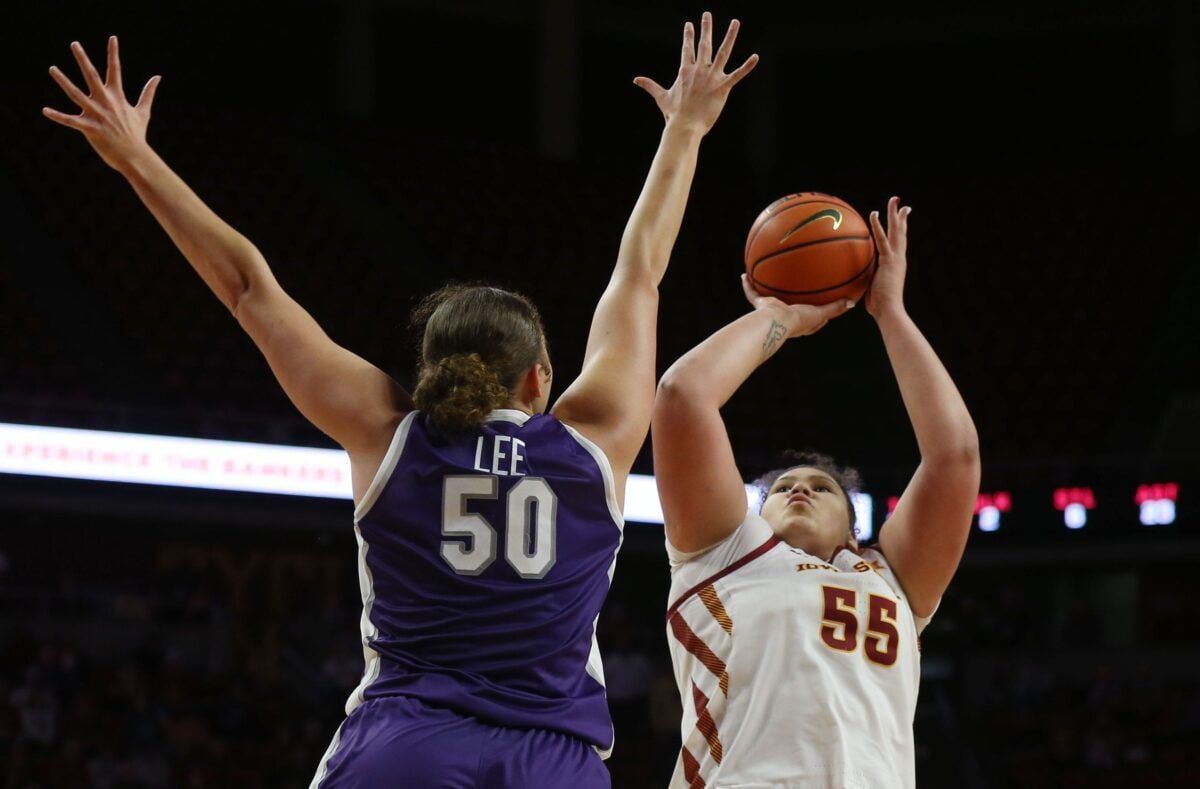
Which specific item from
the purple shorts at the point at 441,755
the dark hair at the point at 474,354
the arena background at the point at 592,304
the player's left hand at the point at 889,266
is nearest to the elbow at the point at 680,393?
the dark hair at the point at 474,354

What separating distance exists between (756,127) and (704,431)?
16.0m

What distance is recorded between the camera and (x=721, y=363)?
284cm

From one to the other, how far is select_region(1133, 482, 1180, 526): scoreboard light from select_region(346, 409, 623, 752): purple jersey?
10.4 meters

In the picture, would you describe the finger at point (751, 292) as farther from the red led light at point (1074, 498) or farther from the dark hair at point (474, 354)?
the red led light at point (1074, 498)

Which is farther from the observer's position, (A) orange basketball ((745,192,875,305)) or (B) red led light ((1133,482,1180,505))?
(B) red led light ((1133,482,1180,505))

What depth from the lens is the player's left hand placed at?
3.32 meters

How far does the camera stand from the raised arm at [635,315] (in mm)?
2160

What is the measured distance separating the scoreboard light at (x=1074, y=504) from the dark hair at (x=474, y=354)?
10.3m

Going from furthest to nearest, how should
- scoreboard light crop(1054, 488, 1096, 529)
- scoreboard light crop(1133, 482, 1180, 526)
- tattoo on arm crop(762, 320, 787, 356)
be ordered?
scoreboard light crop(1054, 488, 1096, 529), scoreboard light crop(1133, 482, 1180, 526), tattoo on arm crop(762, 320, 787, 356)

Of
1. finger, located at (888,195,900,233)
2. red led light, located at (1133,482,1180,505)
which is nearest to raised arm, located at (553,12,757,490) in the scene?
finger, located at (888,195,900,233)

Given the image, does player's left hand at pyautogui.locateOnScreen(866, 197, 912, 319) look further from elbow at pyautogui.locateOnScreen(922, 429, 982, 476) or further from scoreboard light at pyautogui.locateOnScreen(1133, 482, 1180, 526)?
scoreboard light at pyautogui.locateOnScreen(1133, 482, 1180, 526)

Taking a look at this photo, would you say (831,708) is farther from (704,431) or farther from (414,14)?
(414,14)

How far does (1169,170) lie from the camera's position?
1594cm

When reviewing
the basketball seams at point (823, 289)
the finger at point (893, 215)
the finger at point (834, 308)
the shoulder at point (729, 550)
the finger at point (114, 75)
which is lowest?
the shoulder at point (729, 550)
